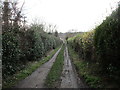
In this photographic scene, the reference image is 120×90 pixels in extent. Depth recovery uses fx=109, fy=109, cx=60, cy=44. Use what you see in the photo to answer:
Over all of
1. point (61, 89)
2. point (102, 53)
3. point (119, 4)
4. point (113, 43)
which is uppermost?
point (119, 4)

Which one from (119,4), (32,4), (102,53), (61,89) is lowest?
(61,89)

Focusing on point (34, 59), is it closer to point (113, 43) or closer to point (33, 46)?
point (33, 46)

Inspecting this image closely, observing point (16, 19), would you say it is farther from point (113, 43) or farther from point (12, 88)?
point (113, 43)

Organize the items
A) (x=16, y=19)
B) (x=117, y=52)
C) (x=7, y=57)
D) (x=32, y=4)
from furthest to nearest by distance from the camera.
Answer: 1. (x=32, y=4)
2. (x=16, y=19)
3. (x=7, y=57)
4. (x=117, y=52)

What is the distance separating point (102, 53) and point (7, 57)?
5.15 m

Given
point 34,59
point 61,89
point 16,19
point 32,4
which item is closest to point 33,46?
point 34,59

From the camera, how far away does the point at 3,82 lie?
5.39m

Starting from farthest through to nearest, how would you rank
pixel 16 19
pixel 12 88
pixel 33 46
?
1. pixel 33 46
2. pixel 16 19
3. pixel 12 88

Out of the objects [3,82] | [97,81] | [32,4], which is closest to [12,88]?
[3,82]

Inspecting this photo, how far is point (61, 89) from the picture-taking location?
193 inches

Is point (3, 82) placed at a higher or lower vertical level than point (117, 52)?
lower

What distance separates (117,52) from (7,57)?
5619 millimetres

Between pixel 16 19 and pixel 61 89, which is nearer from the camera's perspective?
pixel 61 89

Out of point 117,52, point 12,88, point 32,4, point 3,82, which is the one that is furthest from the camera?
point 32,4
